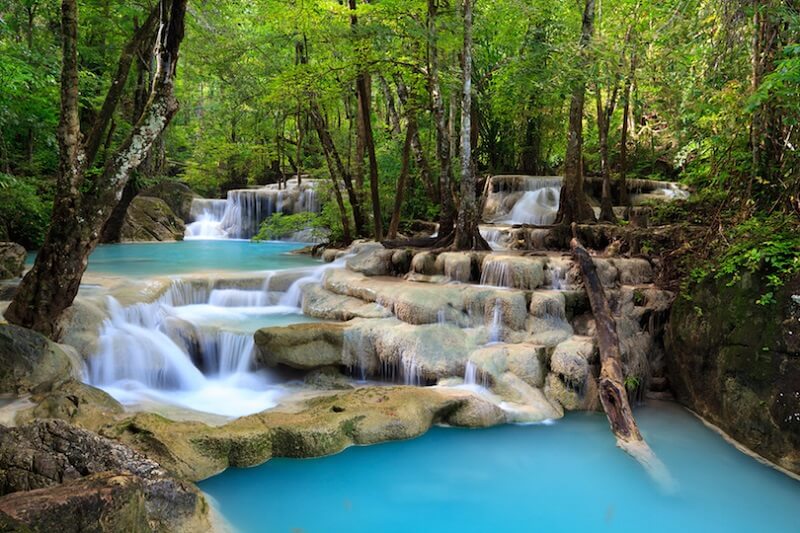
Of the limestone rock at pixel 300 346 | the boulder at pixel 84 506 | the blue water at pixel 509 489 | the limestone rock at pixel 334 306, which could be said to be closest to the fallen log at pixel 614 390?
the blue water at pixel 509 489

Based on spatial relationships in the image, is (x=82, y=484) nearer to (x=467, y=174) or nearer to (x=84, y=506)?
(x=84, y=506)

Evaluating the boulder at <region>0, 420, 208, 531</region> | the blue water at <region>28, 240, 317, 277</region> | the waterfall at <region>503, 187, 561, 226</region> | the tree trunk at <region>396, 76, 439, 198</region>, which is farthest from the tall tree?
the waterfall at <region>503, 187, 561, 226</region>

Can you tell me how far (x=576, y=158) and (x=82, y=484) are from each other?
969 centimetres

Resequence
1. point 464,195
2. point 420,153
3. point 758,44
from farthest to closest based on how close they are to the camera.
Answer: point 420,153 → point 464,195 → point 758,44

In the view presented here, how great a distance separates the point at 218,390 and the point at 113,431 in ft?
6.78

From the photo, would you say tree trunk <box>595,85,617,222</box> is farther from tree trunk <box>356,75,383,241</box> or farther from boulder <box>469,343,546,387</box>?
boulder <box>469,343,546,387</box>

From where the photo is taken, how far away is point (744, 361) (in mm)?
5496

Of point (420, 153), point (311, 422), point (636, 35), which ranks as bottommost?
point (311, 422)

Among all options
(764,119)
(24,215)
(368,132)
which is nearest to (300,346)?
(368,132)

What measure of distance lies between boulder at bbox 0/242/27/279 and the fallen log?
363 inches

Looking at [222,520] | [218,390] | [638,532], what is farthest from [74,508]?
[218,390]

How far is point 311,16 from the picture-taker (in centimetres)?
1067

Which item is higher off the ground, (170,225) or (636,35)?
(636,35)

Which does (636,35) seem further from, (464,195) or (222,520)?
(222,520)
